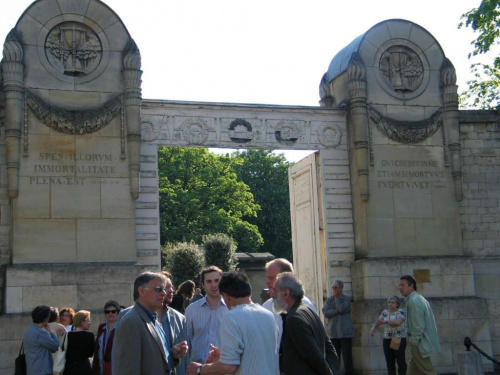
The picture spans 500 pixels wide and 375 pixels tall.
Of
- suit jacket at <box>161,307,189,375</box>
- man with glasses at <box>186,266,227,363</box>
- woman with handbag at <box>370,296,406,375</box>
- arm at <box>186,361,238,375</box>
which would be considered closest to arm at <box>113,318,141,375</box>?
arm at <box>186,361,238,375</box>

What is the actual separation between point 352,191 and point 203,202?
22.9 meters

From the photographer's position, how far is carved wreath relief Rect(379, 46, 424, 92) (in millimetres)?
16531

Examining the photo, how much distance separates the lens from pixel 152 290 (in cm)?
589

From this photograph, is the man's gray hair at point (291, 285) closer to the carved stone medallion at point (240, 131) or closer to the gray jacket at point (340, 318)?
the gray jacket at point (340, 318)

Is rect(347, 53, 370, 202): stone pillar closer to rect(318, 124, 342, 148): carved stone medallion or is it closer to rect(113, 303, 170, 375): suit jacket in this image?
rect(318, 124, 342, 148): carved stone medallion

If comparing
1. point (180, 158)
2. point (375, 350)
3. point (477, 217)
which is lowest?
point (375, 350)

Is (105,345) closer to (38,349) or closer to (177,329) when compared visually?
(38,349)

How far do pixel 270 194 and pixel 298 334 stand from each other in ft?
131

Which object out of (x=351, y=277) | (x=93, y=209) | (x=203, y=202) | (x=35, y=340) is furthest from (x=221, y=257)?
(x=203, y=202)

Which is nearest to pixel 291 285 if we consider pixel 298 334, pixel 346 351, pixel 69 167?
pixel 298 334

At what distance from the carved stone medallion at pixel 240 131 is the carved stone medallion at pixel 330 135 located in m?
1.59

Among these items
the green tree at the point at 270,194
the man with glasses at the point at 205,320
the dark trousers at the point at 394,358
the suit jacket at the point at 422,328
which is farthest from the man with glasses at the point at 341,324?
the green tree at the point at 270,194

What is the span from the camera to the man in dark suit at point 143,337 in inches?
218

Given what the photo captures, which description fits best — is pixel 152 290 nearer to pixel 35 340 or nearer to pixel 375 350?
pixel 35 340
